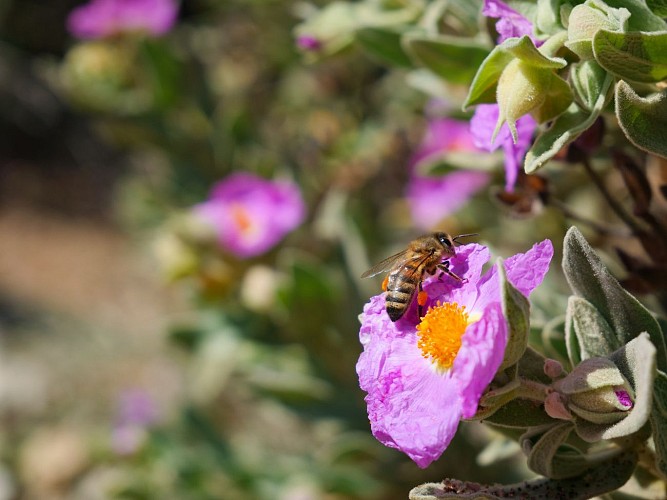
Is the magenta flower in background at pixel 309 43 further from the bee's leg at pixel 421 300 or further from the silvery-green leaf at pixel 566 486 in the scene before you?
the silvery-green leaf at pixel 566 486

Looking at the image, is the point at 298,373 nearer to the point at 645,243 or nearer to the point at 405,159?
the point at 405,159

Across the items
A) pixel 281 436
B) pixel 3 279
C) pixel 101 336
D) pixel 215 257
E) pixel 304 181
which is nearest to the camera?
pixel 215 257

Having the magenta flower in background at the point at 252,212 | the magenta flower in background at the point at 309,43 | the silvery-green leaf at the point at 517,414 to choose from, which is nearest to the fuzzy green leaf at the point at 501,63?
the silvery-green leaf at the point at 517,414

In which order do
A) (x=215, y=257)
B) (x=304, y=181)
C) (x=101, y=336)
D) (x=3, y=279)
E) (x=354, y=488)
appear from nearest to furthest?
(x=354, y=488) < (x=215, y=257) < (x=304, y=181) < (x=101, y=336) < (x=3, y=279)

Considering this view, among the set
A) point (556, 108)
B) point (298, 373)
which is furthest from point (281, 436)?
point (556, 108)

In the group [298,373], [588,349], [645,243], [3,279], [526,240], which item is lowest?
[3,279]
